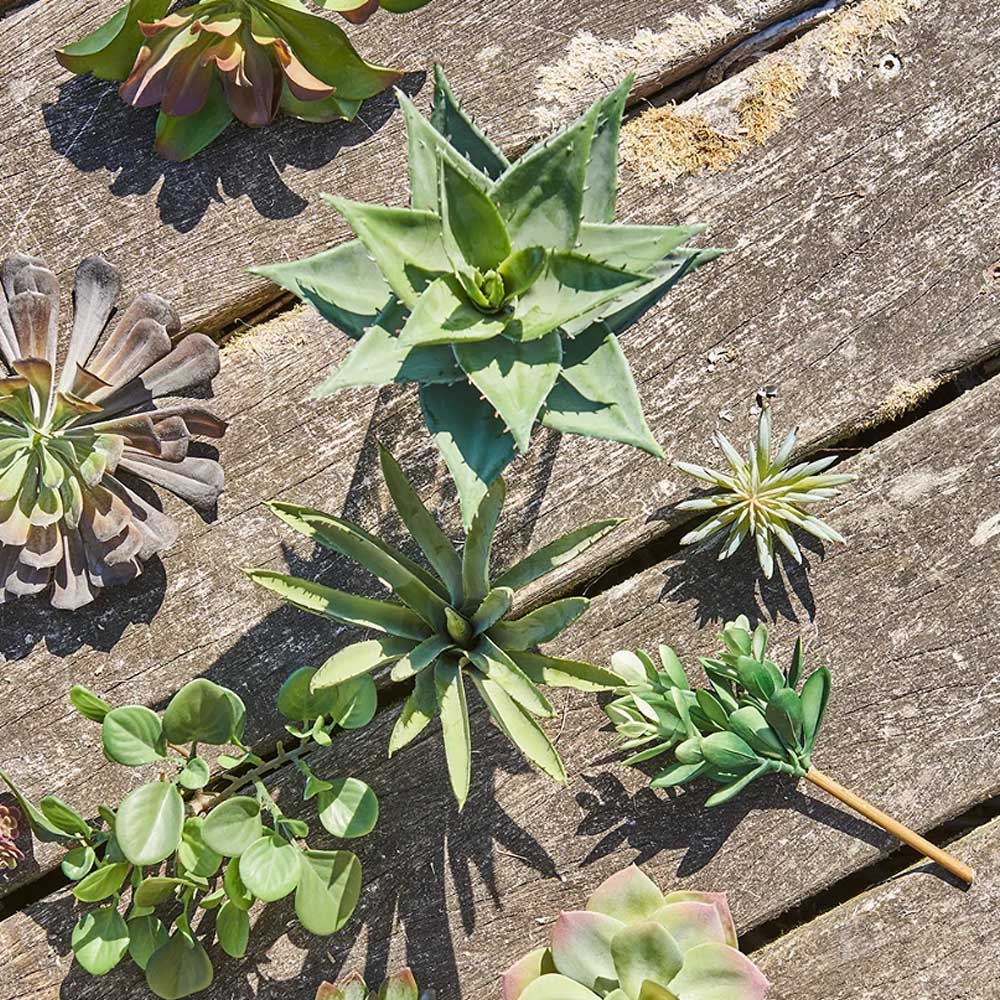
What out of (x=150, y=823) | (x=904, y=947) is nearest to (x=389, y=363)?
(x=150, y=823)

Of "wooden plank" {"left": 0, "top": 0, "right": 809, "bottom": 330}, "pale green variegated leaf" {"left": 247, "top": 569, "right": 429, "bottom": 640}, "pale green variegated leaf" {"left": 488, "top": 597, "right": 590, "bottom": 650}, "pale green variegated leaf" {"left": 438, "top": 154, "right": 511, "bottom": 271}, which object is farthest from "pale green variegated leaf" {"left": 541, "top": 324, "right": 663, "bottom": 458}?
"wooden plank" {"left": 0, "top": 0, "right": 809, "bottom": 330}

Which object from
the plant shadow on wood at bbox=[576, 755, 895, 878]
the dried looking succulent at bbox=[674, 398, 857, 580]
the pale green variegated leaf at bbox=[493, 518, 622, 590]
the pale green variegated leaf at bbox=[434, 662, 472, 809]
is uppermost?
the pale green variegated leaf at bbox=[493, 518, 622, 590]

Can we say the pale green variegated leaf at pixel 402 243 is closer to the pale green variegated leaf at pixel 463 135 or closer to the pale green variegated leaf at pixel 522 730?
the pale green variegated leaf at pixel 463 135

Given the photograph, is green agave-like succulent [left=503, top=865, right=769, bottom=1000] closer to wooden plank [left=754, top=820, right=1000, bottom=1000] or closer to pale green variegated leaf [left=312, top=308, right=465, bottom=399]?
wooden plank [left=754, top=820, right=1000, bottom=1000]

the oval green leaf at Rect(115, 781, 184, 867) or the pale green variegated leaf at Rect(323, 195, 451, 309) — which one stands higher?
the pale green variegated leaf at Rect(323, 195, 451, 309)

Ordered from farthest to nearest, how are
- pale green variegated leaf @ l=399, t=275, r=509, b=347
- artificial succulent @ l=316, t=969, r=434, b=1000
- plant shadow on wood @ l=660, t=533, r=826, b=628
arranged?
plant shadow on wood @ l=660, t=533, r=826, b=628, artificial succulent @ l=316, t=969, r=434, b=1000, pale green variegated leaf @ l=399, t=275, r=509, b=347

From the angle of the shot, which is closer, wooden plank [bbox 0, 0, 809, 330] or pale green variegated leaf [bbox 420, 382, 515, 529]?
pale green variegated leaf [bbox 420, 382, 515, 529]

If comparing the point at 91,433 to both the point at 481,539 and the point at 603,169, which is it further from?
the point at 603,169
